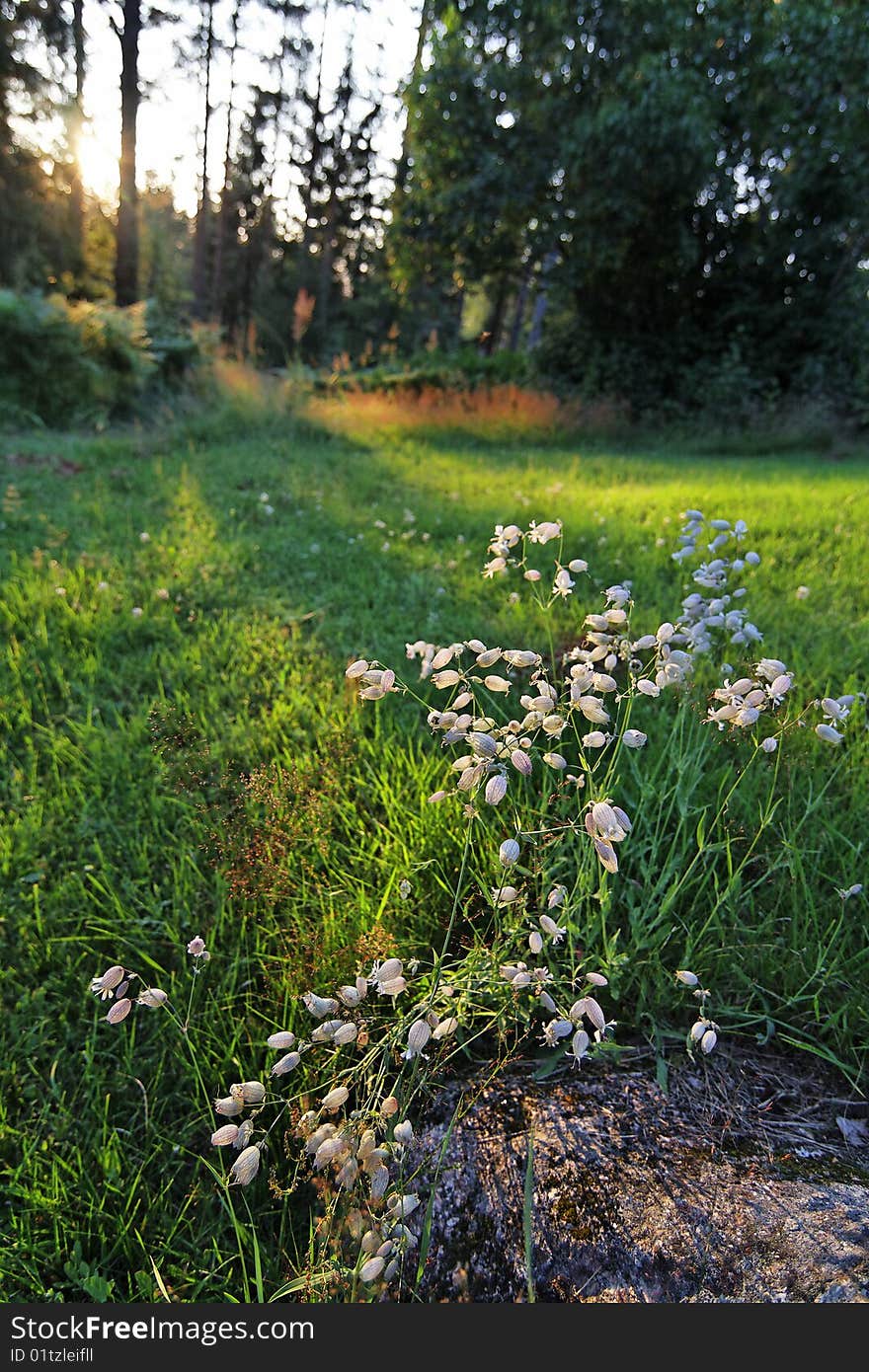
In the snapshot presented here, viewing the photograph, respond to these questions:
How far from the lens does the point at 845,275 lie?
1205 centimetres

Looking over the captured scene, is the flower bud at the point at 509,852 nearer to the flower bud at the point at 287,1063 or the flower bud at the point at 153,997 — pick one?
the flower bud at the point at 287,1063

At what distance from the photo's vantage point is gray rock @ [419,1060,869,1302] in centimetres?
105

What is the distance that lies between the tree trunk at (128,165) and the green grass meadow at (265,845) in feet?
33.7

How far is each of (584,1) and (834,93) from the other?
399 centimetres

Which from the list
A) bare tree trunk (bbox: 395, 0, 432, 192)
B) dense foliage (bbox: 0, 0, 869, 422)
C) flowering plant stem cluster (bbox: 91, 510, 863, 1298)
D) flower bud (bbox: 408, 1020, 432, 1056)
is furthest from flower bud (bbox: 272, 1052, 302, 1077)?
bare tree trunk (bbox: 395, 0, 432, 192)

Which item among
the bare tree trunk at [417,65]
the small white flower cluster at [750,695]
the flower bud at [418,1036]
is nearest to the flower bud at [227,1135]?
the flower bud at [418,1036]

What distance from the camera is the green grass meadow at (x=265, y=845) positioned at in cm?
143

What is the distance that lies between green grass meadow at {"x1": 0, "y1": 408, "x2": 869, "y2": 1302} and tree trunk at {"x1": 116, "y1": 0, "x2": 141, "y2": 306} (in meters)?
10.3

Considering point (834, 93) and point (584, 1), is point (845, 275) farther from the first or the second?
point (584, 1)

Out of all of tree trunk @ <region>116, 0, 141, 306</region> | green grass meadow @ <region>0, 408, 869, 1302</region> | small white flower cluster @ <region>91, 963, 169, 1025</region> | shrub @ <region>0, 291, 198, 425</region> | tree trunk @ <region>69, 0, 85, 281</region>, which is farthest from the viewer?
tree trunk @ <region>69, 0, 85, 281</region>

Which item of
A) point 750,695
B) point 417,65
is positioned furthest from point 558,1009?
point 417,65

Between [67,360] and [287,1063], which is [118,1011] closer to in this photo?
[287,1063]

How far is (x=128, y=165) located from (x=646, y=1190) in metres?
15.0

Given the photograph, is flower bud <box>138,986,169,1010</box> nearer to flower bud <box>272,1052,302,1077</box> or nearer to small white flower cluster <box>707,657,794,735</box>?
flower bud <box>272,1052,302,1077</box>
